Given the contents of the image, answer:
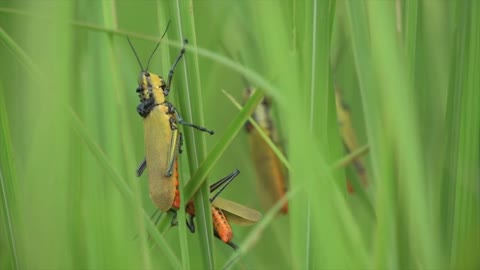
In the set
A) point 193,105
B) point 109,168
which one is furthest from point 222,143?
point 109,168

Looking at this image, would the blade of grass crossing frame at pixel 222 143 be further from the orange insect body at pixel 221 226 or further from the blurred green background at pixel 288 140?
the orange insect body at pixel 221 226

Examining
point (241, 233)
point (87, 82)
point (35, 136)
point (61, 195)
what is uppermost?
point (87, 82)

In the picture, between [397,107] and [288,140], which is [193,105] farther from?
[397,107]

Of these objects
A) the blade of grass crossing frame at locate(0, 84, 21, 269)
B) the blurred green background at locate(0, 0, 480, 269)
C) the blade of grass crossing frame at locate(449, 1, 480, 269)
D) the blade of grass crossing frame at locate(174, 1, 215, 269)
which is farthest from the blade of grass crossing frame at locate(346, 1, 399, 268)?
the blade of grass crossing frame at locate(0, 84, 21, 269)

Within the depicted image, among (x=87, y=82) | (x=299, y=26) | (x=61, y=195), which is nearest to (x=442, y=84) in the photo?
(x=299, y=26)

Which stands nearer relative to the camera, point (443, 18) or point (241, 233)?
point (443, 18)

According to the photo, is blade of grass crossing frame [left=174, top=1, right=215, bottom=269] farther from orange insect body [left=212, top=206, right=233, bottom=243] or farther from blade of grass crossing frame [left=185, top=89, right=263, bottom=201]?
orange insect body [left=212, top=206, right=233, bottom=243]

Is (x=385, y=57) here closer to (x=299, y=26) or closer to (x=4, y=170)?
(x=299, y=26)
